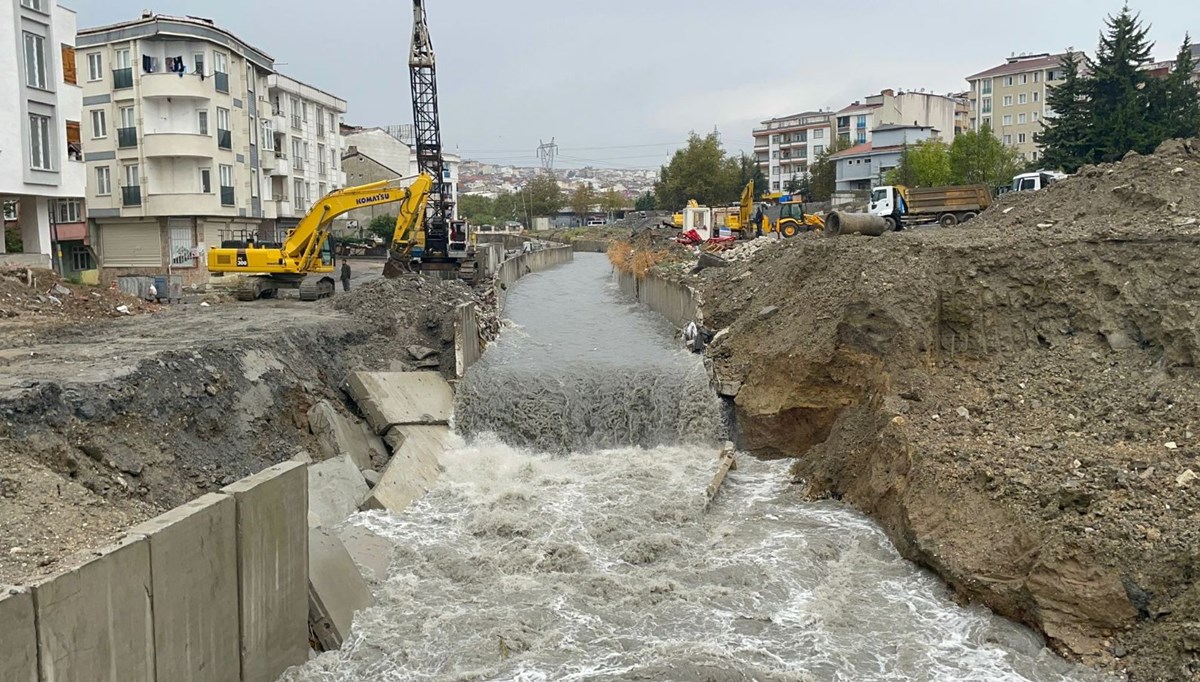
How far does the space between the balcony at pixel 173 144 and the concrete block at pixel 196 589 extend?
34.0 m

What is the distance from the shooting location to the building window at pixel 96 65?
3866 centimetres

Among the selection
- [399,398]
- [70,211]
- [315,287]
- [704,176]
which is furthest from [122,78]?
[704,176]

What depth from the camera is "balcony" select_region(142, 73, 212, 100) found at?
37875 mm

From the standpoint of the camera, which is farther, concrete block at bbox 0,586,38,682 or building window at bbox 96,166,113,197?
building window at bbox 96,166,113,197

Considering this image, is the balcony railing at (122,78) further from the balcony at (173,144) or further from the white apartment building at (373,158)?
the white apartment building at (373,158)

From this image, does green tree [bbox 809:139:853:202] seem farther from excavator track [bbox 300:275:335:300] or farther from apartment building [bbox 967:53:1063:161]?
excavator track [bbox 300:275:335:300]

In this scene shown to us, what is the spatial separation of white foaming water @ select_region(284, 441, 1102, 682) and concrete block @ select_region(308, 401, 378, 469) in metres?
1.68

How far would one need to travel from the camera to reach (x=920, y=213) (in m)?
34.6

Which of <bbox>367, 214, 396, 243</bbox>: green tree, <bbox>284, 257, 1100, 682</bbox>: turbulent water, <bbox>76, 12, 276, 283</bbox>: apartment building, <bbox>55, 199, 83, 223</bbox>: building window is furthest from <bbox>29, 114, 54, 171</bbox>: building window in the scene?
<bbox>367, 214, 396, 243</bbox>: green tree

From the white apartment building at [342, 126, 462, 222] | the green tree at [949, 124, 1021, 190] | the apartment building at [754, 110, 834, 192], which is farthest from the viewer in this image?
the apartment building at [754, 110, 834, 192]

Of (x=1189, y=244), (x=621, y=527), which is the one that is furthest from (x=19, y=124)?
(x=1189, y=244)

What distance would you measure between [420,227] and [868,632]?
80.6 ft

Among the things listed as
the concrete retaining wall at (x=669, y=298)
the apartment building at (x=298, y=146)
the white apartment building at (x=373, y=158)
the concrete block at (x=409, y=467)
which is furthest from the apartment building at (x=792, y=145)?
the concrete block at (x=409, y=467)

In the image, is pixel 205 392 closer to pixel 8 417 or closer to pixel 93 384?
pixel 93 384
